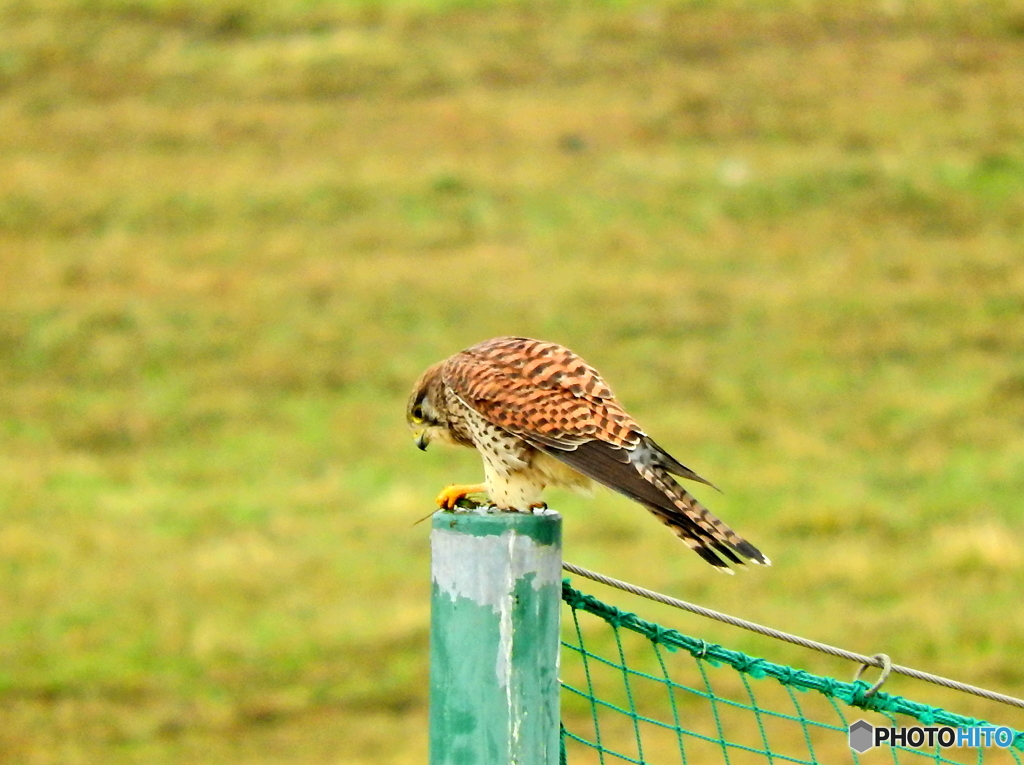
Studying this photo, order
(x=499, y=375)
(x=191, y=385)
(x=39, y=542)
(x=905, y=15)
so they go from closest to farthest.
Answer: (x=499, y=375)
(x=39, y=542)
(x=191, y=385)
(x=905, y=15)

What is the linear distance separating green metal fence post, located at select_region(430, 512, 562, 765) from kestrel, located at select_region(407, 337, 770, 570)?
76cm

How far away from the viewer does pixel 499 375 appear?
13.8 ft

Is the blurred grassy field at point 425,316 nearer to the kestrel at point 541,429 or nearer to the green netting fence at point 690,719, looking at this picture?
the green netting fence at point 690,719

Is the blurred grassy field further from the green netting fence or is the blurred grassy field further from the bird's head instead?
the bird's head

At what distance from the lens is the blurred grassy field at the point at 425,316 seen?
387 inches

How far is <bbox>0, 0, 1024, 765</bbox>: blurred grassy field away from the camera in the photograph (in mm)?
9828

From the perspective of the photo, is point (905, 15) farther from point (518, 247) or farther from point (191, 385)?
point (191, 385)

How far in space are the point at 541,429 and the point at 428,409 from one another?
2.22 ft

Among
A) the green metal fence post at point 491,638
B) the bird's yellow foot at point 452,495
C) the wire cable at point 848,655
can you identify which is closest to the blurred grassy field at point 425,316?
the bird's yellow foot at point 452,495

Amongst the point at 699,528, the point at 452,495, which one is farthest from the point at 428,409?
the point at 699,528

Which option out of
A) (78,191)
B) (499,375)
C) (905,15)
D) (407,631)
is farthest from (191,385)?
(905,15)

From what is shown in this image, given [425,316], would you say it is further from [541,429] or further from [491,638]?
[491,638]

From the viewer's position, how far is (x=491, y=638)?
2729 millimetres

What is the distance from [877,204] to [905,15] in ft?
18.3
